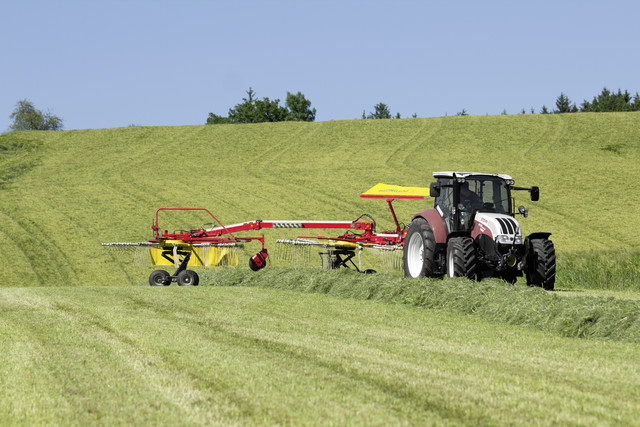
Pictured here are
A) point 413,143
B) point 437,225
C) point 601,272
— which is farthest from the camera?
point 413,143

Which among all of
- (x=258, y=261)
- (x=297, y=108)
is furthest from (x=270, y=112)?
(x=258, y=261)

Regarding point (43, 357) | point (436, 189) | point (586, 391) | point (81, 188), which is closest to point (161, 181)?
point (81, 188)

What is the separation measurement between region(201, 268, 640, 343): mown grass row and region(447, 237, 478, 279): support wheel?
49 centimetres

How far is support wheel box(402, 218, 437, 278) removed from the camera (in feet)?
43.7

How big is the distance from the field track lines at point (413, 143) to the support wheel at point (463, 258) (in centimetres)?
2405

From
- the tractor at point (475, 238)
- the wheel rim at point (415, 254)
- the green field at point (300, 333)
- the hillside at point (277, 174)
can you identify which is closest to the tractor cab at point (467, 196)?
the tractor at point (475, 238)

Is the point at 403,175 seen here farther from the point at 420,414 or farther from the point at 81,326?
the point at 420,414

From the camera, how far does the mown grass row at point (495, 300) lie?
877 cm

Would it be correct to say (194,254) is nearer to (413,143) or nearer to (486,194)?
(486,194)

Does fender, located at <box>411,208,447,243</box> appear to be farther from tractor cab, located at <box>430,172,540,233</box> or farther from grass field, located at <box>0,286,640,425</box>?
grass field, located at <box>0,286,640,425</box>

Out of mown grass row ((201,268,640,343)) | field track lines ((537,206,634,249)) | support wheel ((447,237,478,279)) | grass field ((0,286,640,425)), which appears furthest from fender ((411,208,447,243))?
field track lines ((537,206,634,249))

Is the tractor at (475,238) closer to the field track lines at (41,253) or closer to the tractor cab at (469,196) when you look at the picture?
the tractor cab at (469,196)

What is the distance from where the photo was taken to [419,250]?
14258 millimetres

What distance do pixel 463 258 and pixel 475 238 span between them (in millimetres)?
870
